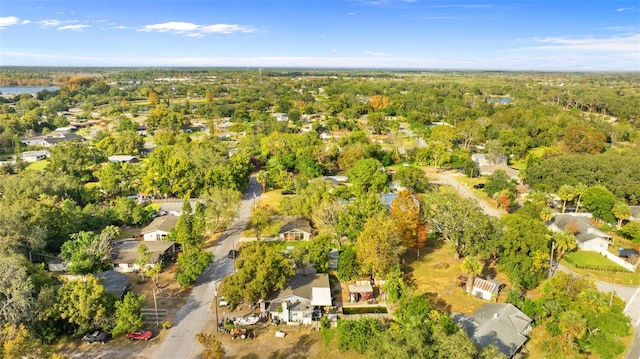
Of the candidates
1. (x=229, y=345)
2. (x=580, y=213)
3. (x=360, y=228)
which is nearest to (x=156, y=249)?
(x=229, y=345)

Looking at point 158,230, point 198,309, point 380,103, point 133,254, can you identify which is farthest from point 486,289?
point 380,103

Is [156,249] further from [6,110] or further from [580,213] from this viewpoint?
[6,110]

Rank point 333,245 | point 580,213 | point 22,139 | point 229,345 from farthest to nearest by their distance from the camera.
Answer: point 22,139
point 580,213
point 333,245
point 229,345

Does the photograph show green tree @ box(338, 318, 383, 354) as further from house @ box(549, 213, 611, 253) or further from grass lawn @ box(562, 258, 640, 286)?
house @ box(549, 213, 611, 253)

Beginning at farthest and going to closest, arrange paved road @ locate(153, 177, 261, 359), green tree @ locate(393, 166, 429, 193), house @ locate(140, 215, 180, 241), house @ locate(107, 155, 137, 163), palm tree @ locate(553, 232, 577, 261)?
house @ locate(107, 155, 137, 163) → green tree @ locate(393, 166, 429, 193) → house @ locate(140, 215, 180, 241) → palm tree @ locate(553, 232, 577, 261) → paved road @ locate(153, 177, 261, 359)

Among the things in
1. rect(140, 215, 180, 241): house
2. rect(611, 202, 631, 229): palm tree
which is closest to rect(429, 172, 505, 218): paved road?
rect(611, 202, 631, 229): palm tree

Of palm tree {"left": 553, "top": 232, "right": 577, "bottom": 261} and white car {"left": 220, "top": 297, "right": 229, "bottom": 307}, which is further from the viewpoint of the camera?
palm tree {"left": 553, "top": 232, "right": 577, "bottom": 261}

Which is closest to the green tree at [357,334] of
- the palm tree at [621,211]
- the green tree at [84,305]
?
the green tree at [84,305]
